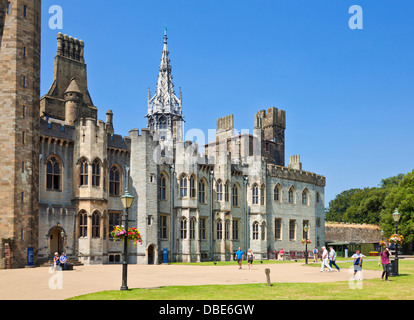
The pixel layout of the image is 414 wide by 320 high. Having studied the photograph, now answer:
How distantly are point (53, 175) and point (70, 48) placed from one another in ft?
56.4

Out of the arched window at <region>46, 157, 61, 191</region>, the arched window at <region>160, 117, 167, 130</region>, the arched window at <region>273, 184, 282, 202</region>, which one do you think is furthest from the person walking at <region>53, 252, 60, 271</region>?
the arched window at <region>160, 117, 167, 130</region>

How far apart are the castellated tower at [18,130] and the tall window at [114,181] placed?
6.87 meters

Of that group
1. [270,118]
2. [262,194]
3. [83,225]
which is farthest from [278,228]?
[83,225]

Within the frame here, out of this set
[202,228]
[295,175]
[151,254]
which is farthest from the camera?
[295,175]

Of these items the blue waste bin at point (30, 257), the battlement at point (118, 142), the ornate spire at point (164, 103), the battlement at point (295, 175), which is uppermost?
the ornate spire at point (164, 103)

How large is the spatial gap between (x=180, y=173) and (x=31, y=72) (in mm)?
15686

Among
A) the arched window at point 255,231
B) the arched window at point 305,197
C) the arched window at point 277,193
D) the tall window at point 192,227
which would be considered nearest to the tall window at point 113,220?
the tall window at point 192,227

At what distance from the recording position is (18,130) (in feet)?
99.3

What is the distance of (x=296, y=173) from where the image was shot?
5281cm

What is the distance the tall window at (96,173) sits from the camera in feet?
116

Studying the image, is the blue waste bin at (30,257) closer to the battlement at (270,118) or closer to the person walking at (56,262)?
the person walking at (56,262)

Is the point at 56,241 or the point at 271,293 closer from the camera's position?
the point at 271,293

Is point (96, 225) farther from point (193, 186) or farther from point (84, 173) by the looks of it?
point (193, 186)

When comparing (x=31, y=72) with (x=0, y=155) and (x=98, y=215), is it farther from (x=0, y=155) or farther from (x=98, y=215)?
(x=98, y=215)
